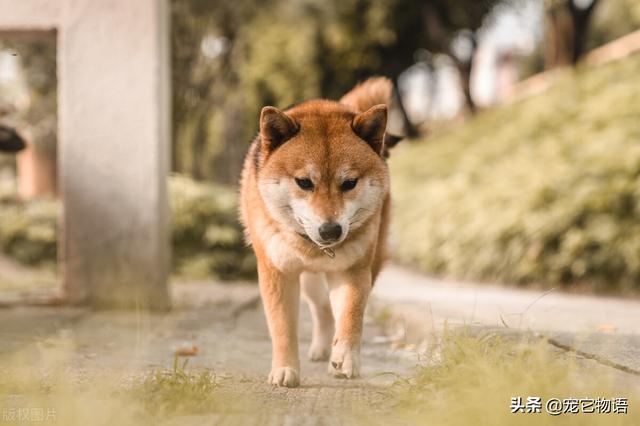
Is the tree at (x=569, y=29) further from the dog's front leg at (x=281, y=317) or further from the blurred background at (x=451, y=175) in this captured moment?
the dog's front leg at (x=281, y=317)

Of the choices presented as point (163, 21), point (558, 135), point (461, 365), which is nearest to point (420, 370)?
point (461, 365)

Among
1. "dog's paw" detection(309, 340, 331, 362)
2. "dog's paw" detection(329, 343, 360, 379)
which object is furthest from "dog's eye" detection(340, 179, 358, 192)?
"dog's paw" detection(309, 340, 331, 362)

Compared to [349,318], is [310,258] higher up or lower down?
higher up

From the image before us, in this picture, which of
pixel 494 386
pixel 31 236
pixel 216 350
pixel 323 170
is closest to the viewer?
pixel 494 386

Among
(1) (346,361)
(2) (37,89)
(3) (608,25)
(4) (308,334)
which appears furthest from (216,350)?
(3) (608,25)

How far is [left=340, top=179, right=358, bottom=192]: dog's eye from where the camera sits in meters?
3.58

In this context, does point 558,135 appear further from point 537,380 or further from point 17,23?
point 537,380

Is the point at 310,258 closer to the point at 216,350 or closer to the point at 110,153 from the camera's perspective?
the point at 216,350

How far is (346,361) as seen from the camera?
3650 millimetres

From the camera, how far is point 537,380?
2.92m

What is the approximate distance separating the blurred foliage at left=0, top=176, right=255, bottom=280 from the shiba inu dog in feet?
18.7

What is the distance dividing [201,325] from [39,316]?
3.92 feet

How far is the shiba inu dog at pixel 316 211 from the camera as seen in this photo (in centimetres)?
356

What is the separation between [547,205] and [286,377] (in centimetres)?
574
